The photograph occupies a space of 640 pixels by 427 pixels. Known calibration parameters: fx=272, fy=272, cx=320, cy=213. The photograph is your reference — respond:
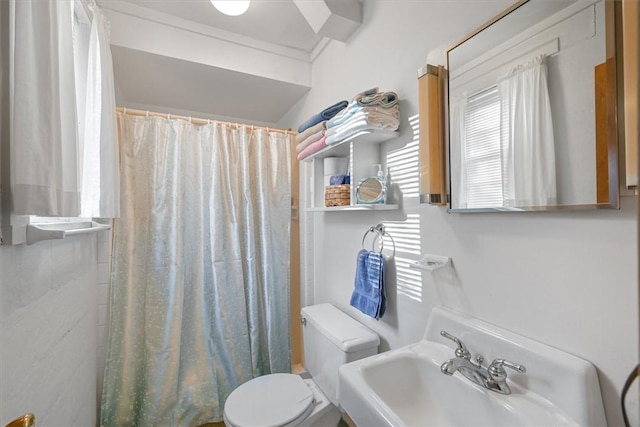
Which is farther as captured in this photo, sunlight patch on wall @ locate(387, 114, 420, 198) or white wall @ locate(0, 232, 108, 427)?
sunlight patch on wall @ locate(387, 114, 420, 198)

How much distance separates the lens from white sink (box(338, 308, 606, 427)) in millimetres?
639

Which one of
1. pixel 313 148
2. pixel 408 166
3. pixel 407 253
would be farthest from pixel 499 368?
pixel 313 148

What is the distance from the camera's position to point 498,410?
2.33 ft

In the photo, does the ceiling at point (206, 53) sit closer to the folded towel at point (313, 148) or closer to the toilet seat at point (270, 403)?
the folded towel at point (313, 148)

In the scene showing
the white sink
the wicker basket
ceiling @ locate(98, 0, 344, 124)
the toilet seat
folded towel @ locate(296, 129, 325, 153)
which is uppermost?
ceiling @ locate(98, 0, 344, 124)

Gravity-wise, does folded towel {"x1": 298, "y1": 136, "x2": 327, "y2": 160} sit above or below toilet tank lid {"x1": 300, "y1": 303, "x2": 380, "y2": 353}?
above

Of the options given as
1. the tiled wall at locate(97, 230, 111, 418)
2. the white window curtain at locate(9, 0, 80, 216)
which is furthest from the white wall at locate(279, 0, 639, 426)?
the tiled wall at locate(97, 230, 111, 418)

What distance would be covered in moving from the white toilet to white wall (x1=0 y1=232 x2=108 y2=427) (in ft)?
2.11

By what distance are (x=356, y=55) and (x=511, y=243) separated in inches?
49.3

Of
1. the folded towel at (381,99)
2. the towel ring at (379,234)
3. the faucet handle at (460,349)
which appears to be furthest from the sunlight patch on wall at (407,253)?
the folded towel at (381,99)

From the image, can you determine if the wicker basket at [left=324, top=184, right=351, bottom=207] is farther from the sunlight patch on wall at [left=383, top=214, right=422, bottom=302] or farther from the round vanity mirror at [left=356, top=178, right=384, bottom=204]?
the sunlight patch on wall at [left=383, top=214, right=422, bottom=302]

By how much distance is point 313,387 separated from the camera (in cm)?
143

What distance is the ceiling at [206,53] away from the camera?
1.58 m

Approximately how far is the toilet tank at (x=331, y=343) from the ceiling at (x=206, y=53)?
63.4 inches
